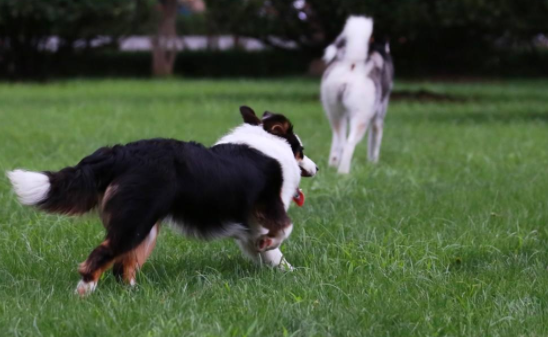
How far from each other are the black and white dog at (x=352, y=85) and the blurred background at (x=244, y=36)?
1356 cm

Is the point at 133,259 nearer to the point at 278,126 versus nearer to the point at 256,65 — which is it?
the point at 278,126

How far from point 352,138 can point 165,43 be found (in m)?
24.1

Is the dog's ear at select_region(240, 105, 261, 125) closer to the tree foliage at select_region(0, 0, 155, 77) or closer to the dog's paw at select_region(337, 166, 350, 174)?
Answer: the dog's paw at select_region(337, 166, 350, 174)

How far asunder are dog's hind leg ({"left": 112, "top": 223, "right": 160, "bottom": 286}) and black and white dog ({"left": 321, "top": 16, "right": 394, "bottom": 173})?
464cm

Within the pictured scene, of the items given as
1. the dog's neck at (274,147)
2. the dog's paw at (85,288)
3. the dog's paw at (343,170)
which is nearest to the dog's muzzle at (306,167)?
the dog's neck at (274,147)

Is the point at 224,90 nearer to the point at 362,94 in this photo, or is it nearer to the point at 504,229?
the point at 362,94

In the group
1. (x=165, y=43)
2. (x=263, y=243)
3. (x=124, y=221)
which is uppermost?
(x=124, y=221)

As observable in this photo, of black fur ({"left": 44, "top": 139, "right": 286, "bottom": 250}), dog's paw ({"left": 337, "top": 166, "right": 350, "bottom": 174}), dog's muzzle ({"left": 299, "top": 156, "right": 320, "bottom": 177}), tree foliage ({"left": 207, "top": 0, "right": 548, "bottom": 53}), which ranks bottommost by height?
tree foliage ({"left": 207, "top": 0, "right": 548, "bottom": 53})

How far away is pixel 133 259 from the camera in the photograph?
4.27 metres

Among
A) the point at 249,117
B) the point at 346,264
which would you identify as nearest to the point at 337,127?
the point at 249,117

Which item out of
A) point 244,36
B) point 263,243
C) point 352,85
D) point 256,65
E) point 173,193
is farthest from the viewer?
point 256,65

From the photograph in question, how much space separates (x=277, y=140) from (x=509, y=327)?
5.74 ft

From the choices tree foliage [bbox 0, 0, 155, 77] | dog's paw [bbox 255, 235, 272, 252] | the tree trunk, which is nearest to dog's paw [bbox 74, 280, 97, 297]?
dog's paw [bbox 255, 235, 272, 252]

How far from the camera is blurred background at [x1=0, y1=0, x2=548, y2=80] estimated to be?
26266 mm
